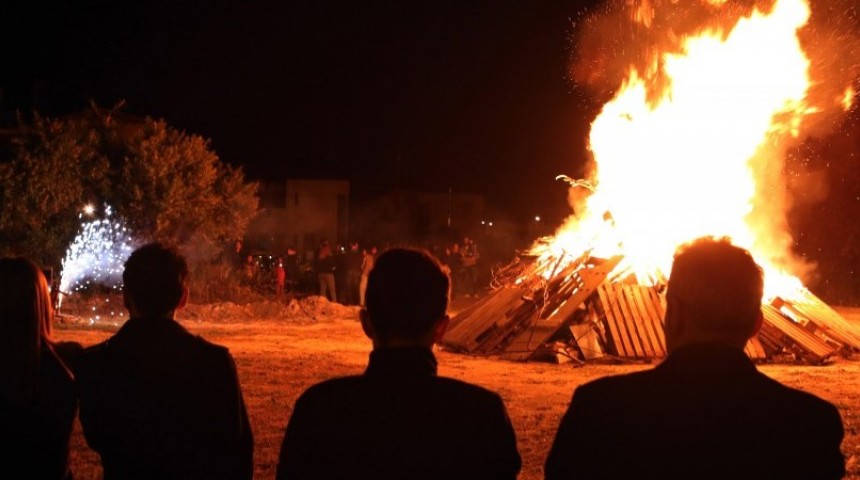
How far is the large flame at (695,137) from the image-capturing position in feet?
45.2

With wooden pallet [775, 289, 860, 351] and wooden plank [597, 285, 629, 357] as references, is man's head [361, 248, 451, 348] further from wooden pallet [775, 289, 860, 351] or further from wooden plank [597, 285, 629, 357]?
wooden pallet [775, 289, 860, 351]

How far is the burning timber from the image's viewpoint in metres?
13.2

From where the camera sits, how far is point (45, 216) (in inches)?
869

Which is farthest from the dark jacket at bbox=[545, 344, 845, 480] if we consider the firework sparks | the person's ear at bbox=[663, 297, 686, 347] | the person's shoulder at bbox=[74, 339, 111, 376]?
the firework sparks

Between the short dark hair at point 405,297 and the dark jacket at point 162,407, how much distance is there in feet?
2.52

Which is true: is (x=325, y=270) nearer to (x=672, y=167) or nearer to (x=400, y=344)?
(x=672, y=167)

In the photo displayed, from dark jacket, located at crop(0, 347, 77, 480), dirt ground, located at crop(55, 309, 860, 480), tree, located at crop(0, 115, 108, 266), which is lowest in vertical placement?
dirt ground, located at crop(55, 309, 860, 480)

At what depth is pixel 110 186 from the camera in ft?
74.7

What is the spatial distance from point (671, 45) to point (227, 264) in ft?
47.2

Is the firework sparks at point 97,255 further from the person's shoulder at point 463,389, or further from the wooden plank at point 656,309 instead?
the person's shoulder at point 463,389

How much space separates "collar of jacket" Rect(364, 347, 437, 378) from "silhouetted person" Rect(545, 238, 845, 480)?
45 cm

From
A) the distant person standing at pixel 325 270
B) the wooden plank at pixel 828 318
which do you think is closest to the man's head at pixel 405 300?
the wooden plank at pixel 828 318

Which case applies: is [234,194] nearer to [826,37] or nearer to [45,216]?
[45,216]

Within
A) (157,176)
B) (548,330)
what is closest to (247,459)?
Answer: (548,330)
